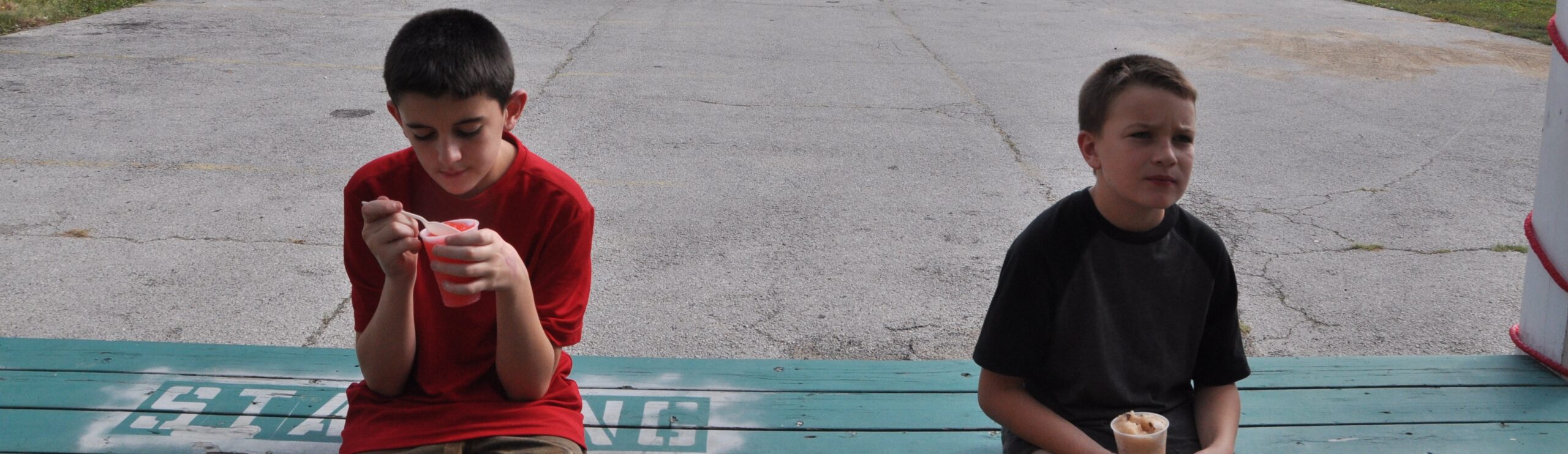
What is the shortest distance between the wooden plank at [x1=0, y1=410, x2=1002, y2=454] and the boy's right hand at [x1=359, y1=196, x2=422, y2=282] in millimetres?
913

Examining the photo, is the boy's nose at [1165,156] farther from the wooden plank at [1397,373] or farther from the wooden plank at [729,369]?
the wooden plank at [1397,373]

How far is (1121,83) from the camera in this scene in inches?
85.0

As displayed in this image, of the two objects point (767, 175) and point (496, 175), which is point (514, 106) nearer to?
point (496, 175)

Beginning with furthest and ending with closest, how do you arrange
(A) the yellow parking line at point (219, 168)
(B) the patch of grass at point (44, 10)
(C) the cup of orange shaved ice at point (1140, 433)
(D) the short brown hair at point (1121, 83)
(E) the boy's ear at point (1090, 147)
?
(B) the patch of grass at point (44, 10)
(A) the yellow parking line at point (219, 168)
(E) the boy's ear at point (1090, 147)
(D) the short brown hair at point (1121, 83)
(C) the cup of orange shaved ice at point (1140, 433)

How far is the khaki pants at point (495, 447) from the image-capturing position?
215 centimetres

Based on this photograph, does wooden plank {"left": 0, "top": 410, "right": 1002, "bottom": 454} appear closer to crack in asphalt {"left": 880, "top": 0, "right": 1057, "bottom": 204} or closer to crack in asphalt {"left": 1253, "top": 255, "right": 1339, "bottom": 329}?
crack in asphalt {"left": 1253, "top": 255, "right": 1339, "bottom": 329}

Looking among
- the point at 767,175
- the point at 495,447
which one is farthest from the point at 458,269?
the point at 767,175

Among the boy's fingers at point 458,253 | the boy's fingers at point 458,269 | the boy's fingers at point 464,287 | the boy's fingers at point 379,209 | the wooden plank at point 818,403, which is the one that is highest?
the boy's fingers at point 379,209

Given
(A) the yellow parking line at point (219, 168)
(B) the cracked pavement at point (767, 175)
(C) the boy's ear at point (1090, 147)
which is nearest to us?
→ (C) the boy's ear at point (1090, 147)

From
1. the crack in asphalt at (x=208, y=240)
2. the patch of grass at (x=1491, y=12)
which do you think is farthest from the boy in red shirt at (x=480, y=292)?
the patch of grass at (x=1491, y=12)

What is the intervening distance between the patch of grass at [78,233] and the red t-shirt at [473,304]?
12.0 feet

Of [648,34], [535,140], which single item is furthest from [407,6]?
[535,140]

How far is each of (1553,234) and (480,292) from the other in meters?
2.86

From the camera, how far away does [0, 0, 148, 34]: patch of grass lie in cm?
1079
